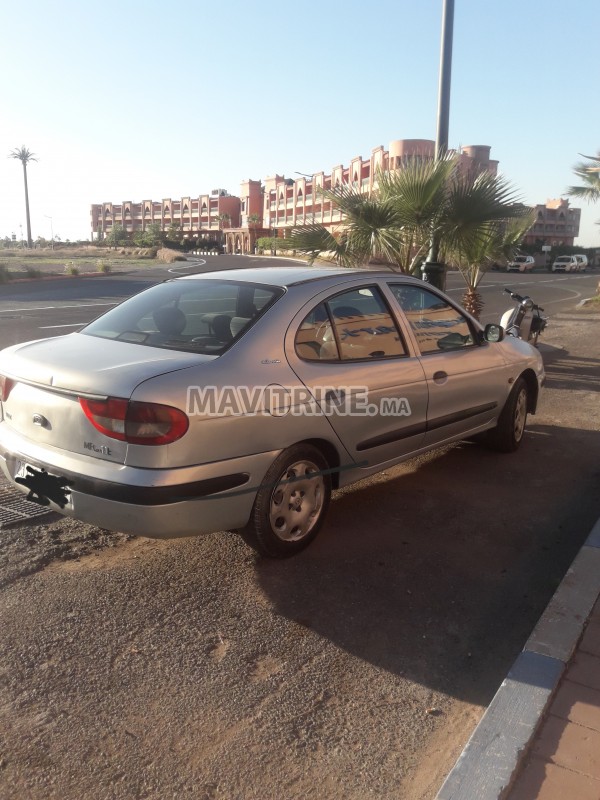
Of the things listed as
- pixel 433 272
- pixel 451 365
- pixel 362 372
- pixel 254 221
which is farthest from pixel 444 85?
pixel 254 221

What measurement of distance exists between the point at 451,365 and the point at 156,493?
2.56 metres

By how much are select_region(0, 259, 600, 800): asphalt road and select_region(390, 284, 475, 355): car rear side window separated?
1.11 m

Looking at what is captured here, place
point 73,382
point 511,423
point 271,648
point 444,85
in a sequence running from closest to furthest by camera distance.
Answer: point 271,648 → point 73,382 → point 511,423 → point 444,85

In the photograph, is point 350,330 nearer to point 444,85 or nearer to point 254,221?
point 444,85

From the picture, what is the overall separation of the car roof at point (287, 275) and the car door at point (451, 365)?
0.30m

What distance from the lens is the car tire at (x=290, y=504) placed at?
367cm

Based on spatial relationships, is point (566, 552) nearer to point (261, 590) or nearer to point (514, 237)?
point (261, 590)

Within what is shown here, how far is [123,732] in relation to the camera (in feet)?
8.41

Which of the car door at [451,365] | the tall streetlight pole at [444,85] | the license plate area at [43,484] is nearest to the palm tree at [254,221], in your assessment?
the tall streetlight pole at [444,85]

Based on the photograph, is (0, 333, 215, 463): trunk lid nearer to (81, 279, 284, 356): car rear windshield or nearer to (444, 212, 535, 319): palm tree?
(81, 279, 284, 356): car rear windshield

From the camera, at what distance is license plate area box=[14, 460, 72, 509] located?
344cm

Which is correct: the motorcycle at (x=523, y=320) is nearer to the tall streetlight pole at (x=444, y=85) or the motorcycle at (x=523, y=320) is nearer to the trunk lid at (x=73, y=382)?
the tall streetlight pole at (x=444, y=85)

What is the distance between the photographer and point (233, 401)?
11.2 ft

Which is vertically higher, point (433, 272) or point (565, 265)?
point (433, 272)
